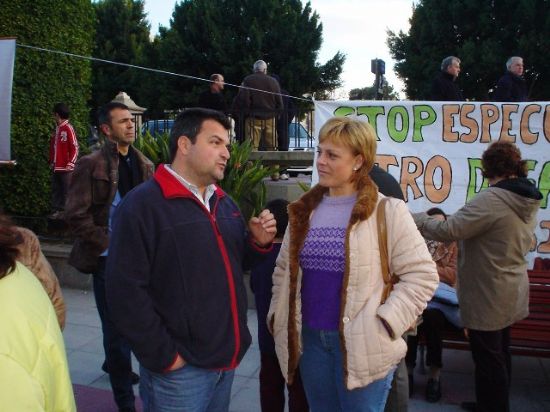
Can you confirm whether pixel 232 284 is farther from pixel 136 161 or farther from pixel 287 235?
pixel 136 161

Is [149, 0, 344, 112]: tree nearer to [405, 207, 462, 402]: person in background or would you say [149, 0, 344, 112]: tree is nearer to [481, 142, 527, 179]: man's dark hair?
[405, 207, 462, 402]: person in background

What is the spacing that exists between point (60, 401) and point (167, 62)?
31.0 meters

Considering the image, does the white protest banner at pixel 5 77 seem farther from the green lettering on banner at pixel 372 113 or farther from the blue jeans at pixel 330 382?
the blue jeans at pixel 330 382

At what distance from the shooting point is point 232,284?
234 centimetres

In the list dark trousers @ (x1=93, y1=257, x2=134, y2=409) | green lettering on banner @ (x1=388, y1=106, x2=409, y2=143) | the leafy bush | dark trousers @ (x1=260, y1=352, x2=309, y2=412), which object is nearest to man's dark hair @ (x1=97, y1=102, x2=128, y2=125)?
dark trousers @ (x1=93, y1=257, x2=134, y2=409)

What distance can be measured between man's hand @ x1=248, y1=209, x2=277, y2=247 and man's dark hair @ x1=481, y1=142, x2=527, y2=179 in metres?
1.69

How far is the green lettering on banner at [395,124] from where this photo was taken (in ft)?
19.1

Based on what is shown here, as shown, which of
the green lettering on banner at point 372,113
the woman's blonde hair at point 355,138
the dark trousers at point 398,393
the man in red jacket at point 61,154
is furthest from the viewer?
the man in red jacket at point 61,154

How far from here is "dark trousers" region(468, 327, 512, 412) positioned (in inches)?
138

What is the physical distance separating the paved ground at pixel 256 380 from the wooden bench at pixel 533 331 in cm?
34

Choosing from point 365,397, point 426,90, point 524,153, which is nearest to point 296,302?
point 365,397

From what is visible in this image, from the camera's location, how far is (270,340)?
310 cm

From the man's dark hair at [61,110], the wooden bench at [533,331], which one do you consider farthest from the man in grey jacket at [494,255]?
the man's dark hair at [61,110]

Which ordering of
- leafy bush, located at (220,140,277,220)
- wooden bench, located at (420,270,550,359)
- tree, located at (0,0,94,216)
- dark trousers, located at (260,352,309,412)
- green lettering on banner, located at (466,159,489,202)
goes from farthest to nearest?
tree, located at (0,0,94,216) < leafy bush, located at (220,140,277,220) < green lettering on banner, located at (466,159,489,202) < wooden bench, located at (420,270,550,359) < dark trousers, located at (260,352,309,412)
